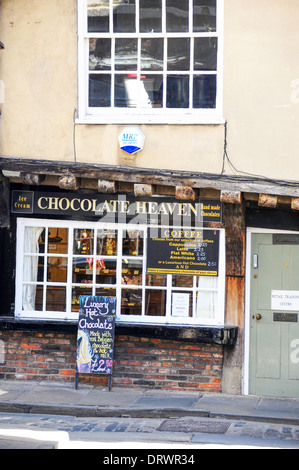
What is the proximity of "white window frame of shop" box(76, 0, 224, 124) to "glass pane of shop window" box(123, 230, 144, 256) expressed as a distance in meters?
1.61

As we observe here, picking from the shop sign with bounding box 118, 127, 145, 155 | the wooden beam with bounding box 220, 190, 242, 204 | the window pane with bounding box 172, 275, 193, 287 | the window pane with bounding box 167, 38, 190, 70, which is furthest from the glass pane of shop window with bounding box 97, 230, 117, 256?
the window pane with bounding box 167, 38, 190, 70

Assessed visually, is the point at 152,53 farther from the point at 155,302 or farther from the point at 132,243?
the point at 155,302

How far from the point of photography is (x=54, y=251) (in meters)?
10.5

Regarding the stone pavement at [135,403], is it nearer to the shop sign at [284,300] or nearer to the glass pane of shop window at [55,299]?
the glass pane of shop window at [55,299]

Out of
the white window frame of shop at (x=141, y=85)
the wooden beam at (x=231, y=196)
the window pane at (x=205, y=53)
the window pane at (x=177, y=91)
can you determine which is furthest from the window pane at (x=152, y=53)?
the wooden beam at (x=231, y=196)

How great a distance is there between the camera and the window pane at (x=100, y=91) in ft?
33.3

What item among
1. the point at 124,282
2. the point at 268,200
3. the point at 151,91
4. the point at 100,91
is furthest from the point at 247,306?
the point at 100,91

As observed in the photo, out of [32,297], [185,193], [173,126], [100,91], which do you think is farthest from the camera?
[32,297]

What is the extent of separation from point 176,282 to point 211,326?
81 centimetres

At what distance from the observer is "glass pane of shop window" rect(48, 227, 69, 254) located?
10.5m

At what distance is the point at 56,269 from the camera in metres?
10.5

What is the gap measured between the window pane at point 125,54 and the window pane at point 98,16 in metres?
0.28

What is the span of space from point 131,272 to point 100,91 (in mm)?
2624

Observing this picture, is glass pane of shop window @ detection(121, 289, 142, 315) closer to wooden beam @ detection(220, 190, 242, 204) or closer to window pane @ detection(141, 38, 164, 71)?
wooden beam @ detection(220, 190, 242, 204)
